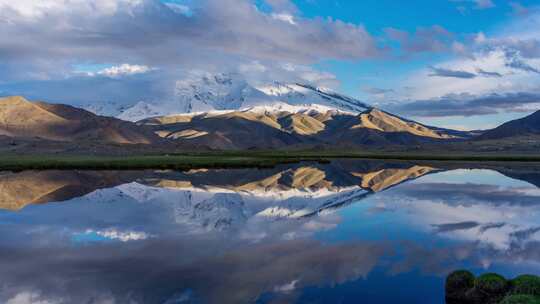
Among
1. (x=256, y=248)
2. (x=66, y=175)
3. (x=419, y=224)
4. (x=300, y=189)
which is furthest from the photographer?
(x=66, y=175)

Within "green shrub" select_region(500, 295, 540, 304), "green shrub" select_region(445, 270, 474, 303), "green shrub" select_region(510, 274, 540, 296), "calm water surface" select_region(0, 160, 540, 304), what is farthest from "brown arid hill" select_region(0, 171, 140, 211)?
"green shrub" select_region(500, 295, 540, 304)

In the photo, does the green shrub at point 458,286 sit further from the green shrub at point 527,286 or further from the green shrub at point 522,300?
the green shrub at point 522,300

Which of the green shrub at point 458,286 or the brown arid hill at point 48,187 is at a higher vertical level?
the brown arid hill at point 48,187

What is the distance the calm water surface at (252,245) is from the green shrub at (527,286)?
236 cm

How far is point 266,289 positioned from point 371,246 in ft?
26.9

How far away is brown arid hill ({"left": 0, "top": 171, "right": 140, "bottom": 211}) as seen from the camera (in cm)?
3941

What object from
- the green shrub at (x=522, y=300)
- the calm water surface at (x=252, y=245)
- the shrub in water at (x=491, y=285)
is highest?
the green shrub at (x=522, y=300)

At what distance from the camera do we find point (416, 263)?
19.6m

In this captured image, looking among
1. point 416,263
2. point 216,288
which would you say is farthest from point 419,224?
point 216,288

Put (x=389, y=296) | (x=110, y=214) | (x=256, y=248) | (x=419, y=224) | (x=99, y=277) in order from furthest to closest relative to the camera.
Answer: (x=110, y=214) → (x=419, y=224) → (x=256, y=248) → (x=99, y=277) → (x=389, y=296)

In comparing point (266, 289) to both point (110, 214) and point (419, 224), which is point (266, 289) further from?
point (110, 214)

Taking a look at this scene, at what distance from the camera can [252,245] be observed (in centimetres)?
2256

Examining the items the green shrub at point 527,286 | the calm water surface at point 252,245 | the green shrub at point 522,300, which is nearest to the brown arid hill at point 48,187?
the calm water surface at point 252,245

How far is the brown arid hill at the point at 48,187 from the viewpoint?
129ft
